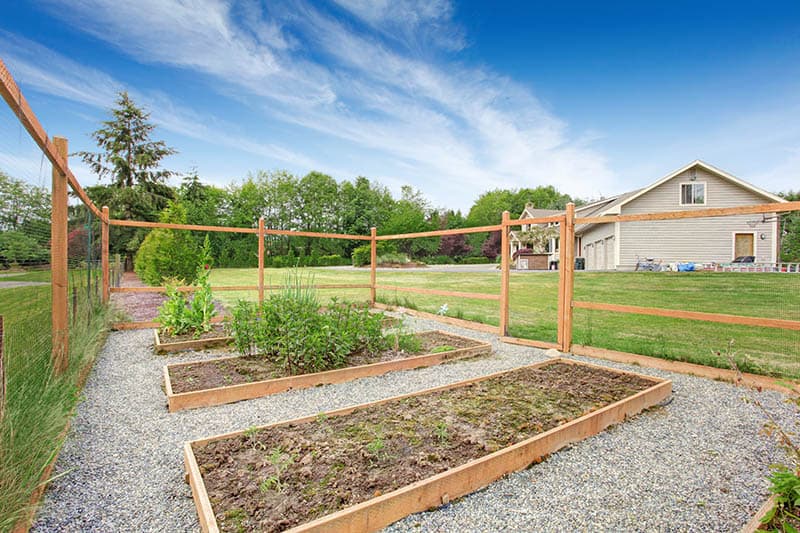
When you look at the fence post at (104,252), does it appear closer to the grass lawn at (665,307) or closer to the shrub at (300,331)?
the grass lawn at (665,307)

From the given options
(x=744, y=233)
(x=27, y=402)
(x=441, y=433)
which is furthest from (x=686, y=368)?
(x=27, y=402)

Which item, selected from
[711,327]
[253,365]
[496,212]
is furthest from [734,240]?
[496,212]

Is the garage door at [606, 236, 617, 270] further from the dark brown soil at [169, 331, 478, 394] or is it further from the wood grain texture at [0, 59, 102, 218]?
the wood grain texture at [0, 59, 102, 218]

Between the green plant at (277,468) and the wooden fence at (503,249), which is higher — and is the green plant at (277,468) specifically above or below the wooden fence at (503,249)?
below

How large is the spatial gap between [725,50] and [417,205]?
3505cm

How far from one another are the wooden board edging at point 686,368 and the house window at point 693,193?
3668 mm

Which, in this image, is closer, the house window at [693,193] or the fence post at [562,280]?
the fence post at [562,280]

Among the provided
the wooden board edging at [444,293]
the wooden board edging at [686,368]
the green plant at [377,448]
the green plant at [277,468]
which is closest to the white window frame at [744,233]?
the wooden board edging at [686,368]

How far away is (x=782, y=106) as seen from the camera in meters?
9.70

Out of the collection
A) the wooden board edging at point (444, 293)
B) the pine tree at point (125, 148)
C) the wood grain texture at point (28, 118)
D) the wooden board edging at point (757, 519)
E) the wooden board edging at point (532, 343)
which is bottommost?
the wooden board edging at point (532, 343)

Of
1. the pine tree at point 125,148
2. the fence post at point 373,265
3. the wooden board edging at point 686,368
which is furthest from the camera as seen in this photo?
the pine tree at point 125,148

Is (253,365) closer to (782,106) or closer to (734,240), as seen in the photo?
(734,240)

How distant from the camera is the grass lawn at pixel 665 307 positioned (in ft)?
11.9

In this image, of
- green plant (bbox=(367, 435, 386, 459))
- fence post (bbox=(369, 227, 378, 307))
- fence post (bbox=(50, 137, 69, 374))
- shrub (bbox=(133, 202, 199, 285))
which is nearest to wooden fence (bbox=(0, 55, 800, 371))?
fence post (bbox=(50, 137, 69, 374))
